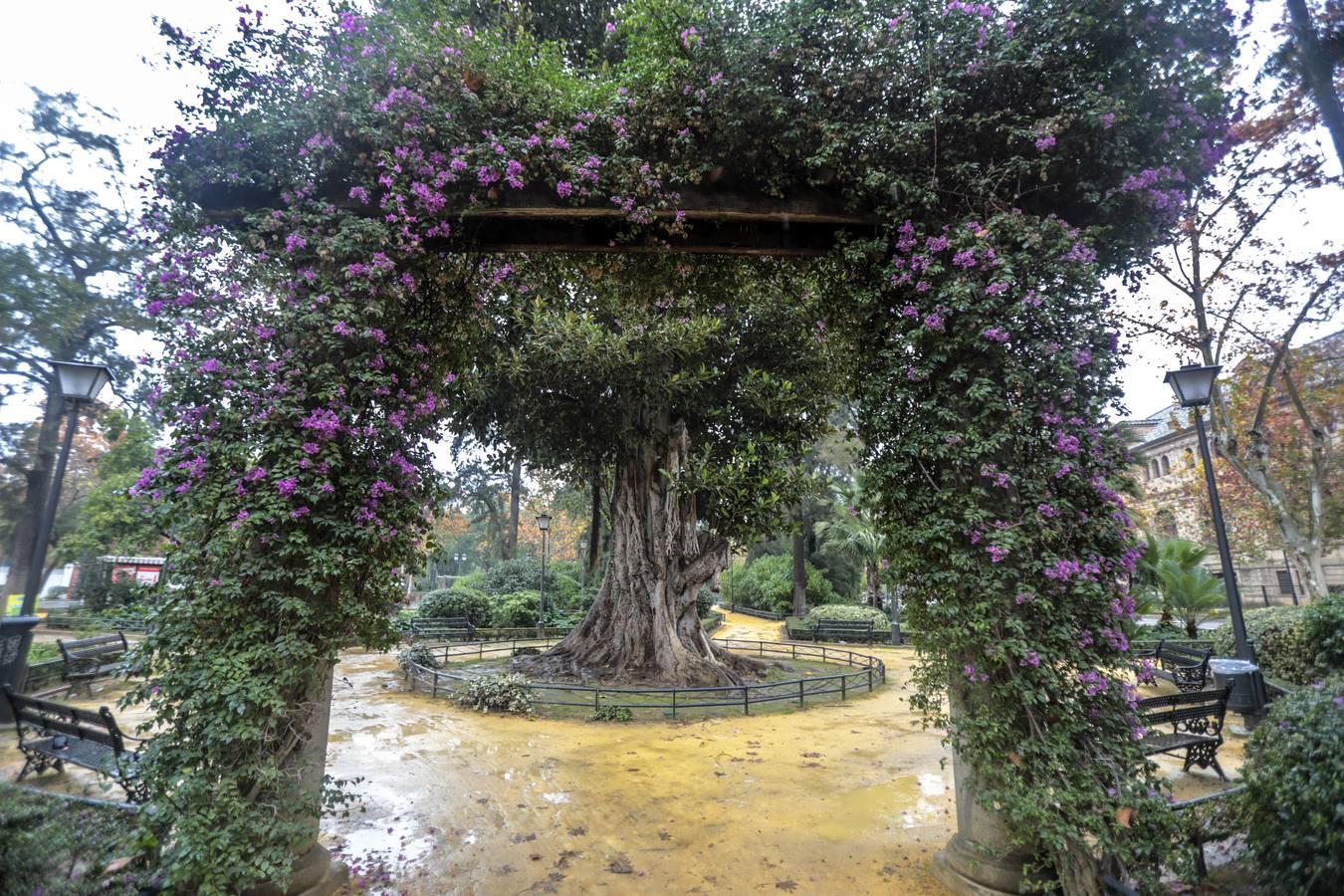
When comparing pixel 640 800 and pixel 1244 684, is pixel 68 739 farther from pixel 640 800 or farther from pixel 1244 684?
pixel 1244 684

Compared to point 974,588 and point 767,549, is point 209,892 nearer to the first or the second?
point 974,588

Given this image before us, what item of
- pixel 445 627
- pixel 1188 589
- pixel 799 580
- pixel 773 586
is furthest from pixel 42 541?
pixel 773 586

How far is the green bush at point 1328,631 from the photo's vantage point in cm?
720

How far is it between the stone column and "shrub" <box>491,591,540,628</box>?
16.1m

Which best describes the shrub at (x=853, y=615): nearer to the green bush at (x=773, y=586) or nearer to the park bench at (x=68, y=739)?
the green bush at (x=773, y=586)

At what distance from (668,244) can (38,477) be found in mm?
20912

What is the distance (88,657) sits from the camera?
33.1ft

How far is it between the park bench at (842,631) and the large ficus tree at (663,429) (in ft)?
26.1

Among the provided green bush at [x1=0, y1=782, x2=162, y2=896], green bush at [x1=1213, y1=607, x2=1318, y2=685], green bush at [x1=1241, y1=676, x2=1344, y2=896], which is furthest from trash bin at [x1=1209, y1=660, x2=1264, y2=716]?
green bush at [x1=0, y1=782, x2=162, y2=896]

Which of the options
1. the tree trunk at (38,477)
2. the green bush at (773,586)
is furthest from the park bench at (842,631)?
the tree trunk at (38,477)

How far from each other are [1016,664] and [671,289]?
379cm

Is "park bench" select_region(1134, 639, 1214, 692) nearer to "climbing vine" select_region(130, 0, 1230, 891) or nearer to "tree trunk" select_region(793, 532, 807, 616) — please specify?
"climbing vine" select_region(130, 0, 1230, 891)

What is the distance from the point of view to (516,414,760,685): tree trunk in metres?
12.2

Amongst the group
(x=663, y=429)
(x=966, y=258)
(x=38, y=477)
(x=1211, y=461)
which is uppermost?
(x=663, y=429)
